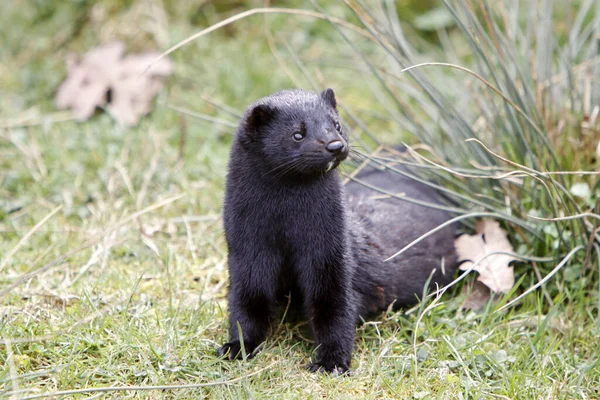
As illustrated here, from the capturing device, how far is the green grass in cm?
325

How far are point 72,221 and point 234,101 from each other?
6.08 feet

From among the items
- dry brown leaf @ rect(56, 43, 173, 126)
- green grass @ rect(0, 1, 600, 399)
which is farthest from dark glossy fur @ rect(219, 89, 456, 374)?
dry brown leaf @ rect(56, 43, 173, 126)

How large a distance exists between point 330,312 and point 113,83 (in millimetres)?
3528

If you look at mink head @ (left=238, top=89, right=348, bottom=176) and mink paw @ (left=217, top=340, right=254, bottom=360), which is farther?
mink paw @ (left=217, top=340, right=254, bottom=360)

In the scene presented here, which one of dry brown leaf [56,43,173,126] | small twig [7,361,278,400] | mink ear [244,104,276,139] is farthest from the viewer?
dry brown leaf [56,43,173,126]

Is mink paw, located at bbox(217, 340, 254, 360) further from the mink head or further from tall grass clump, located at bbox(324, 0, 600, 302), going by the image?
tall grass clump, located at bbox(324, 0, 600, 302)

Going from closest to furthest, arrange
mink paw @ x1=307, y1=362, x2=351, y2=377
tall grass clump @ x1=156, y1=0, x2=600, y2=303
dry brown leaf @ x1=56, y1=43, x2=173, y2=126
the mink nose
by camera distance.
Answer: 1. the mink nose
2. mink paw @ x1=307, y1=362, x2=351, y2=377
3. tall grass clump @ x1=156, y1=0, x2=600, y2=303
4. dry brown leaf @ x1=56, y1=43, x2=173, y2=126

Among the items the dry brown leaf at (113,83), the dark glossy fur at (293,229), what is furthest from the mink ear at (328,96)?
the dry brown leaf at (113,83)

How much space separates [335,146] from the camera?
10.1 ft

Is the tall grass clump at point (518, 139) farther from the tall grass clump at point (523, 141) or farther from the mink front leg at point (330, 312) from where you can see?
the mink front leg at point (330, 312)

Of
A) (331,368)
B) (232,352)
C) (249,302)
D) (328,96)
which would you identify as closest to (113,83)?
(328,96)

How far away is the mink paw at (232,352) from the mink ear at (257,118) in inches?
39.6

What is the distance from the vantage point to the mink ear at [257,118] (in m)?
3.19

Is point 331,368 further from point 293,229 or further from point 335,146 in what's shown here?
point 335,146
